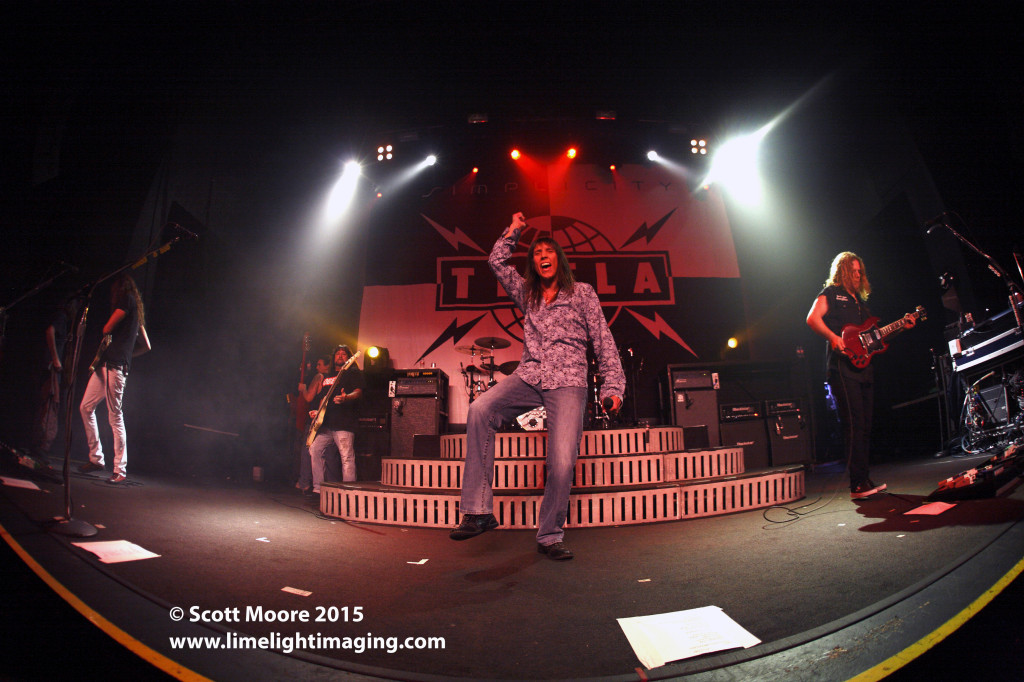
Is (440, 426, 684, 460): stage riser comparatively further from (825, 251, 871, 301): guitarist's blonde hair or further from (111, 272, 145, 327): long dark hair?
(111, 272, 145, 327): long dark hair

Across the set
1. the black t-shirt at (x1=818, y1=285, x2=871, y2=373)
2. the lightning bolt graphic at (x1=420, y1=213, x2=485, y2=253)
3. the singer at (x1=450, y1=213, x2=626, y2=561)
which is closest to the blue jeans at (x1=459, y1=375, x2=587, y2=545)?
the singer at (x1=450, y1=213, x2=626, y2=561)

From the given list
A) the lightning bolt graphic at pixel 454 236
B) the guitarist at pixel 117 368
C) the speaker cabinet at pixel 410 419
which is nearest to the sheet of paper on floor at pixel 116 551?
the guitarist at pixel 117 368

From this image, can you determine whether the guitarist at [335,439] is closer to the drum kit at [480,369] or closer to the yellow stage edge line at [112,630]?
the drum kit at [480,369]

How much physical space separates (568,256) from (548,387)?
481 centimetres

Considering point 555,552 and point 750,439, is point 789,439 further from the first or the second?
point 555,552

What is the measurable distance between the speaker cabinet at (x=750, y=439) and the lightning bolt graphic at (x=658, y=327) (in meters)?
1.43

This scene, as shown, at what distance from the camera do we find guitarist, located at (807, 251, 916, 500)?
9.89 ft

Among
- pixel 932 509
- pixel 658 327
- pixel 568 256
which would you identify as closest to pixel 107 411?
pixel 932 509

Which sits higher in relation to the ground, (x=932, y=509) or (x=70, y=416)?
(x=70, y=416)

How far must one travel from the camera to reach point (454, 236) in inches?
273

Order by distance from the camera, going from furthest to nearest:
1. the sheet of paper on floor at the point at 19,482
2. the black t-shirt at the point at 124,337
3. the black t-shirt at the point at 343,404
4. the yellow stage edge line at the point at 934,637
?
1. the black t-shirt at the point at 343,404
2. the black t-shirt at the point at 124,337
3. the sheet of paper on floor at the point at 19,482
4. the yellow stage edge line at the point at 934,637

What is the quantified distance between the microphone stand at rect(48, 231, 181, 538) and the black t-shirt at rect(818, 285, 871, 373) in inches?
171

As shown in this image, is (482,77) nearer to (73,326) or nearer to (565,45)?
(565,45)

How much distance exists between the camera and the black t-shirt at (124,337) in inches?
120
